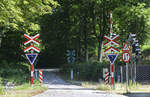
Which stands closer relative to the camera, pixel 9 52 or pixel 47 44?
pixel 9 52

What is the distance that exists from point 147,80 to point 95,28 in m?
10.0

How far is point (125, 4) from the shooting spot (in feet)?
83.3

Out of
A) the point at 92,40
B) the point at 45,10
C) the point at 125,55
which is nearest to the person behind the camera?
the point at 125,55

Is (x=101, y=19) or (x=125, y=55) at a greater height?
(x=101, y=19)

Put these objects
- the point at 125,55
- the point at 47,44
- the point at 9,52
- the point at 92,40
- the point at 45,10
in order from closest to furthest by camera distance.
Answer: the point at 125,55 → the point at 45,10 → the point at 9,52 → the point at 92,40 → the point at 47,44

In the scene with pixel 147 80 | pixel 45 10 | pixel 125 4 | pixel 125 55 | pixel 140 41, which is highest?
pixel 125 4

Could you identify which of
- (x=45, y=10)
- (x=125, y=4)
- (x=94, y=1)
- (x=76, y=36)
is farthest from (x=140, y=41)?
(x=45, y=10)

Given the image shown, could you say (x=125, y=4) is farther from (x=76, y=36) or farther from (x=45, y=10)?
(x=45, y=10)

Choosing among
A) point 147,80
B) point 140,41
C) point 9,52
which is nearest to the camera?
point 147,80

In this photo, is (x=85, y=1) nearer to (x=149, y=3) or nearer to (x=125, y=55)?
(x=149, y=3)

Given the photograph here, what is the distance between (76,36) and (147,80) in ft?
41.8

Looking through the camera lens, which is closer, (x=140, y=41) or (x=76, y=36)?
(x=140, y=41)

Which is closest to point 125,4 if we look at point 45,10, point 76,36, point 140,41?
point 140,41

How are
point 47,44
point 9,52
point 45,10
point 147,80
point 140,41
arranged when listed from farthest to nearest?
1. point 47,44
2. point 9,52
3. point 140,41
4. point 147,80
5. point 45,10
